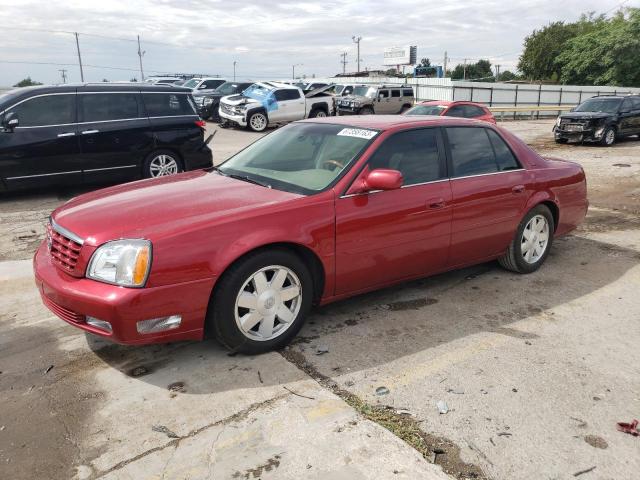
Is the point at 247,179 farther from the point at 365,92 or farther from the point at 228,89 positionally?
the point at 365,92

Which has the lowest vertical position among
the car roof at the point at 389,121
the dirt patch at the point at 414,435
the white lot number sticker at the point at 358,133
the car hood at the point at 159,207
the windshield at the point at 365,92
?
the dirt patch at the point at 414,435

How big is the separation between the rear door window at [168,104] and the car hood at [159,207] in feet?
17.7

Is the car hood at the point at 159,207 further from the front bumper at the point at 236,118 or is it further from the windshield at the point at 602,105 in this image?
the windshield at the point at 602,105

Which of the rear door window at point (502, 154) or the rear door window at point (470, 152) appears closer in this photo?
the rear door window at point (470, 152)

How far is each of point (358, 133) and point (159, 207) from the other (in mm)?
1688

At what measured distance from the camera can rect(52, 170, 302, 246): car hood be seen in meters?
3.24

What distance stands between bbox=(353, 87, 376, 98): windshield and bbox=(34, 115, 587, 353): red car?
2033 cm

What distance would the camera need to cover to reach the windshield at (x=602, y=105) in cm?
1773

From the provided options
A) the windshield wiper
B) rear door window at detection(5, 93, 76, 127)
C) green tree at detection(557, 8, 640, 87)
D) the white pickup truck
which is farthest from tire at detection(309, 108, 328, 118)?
green tree at detection(557, 8, 640, 87)

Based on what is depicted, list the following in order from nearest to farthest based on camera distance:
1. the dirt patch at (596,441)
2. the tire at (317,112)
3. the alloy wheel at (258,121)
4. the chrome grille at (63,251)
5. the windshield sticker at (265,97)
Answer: the dirt patch at (596,441), the chrome grille at (63,251), the alloy wheel at (258,121), the windshield sticker at (265,97), the tire at (317,112)

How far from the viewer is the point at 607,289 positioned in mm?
4949

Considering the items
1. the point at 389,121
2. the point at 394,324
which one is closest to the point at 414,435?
the point at 394,324

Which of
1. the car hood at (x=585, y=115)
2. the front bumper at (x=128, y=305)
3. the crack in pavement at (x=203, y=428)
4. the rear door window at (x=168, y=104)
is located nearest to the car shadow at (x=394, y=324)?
the crack in pavement at (x=203, y=428)

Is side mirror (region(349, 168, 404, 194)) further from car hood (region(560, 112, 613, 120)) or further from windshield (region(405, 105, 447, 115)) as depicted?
car hood (region(560, 112, 613, 120))
